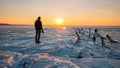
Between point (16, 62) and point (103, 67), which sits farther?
point (16, 62)

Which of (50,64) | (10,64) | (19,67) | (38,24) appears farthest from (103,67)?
(38,24)

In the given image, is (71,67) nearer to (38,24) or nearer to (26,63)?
(26,63)

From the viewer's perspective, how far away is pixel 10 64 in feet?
21.9

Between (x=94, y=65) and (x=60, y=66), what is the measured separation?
1491 mm

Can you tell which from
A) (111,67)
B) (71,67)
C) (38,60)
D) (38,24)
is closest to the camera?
(71,67)

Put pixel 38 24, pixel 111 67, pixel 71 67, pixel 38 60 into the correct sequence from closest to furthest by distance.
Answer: pixel 71 67, pixel 111 67, pixel 38 60, pixel 38 24

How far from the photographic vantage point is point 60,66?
622 cm

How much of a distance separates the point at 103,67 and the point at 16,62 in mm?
3598

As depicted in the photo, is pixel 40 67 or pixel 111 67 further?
pixel 111 67

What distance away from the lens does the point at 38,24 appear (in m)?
13.4

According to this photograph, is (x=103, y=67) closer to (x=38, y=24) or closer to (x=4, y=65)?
(x=4, y=65)

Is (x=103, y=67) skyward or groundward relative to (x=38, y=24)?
groundward

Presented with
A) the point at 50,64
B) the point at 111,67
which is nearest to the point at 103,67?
the point at 111,67

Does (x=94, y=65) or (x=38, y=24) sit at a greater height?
(x=38, y=24)
